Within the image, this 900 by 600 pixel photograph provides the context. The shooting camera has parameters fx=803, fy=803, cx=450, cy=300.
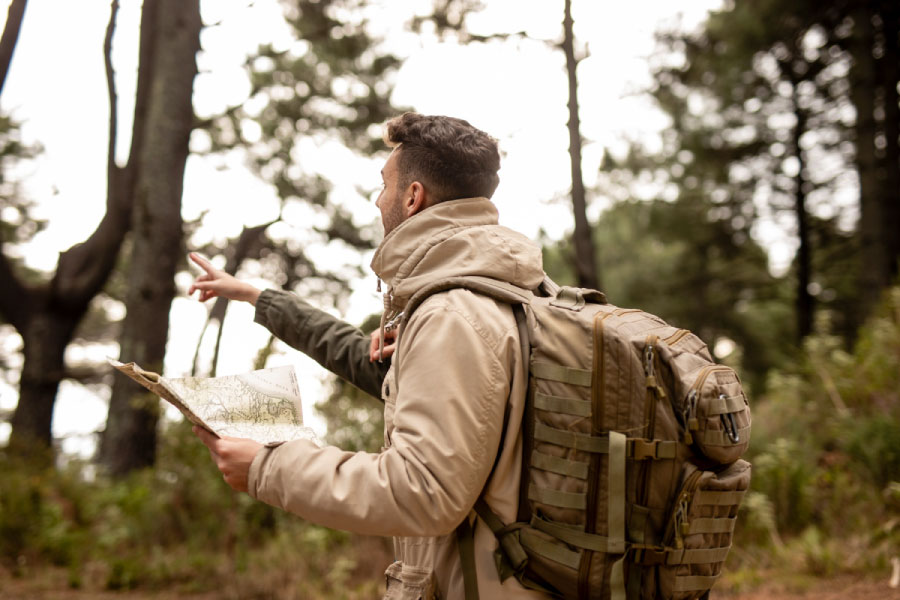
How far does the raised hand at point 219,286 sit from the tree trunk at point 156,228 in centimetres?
554

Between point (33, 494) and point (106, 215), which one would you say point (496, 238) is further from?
point (106, 215)

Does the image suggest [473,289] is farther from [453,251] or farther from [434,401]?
[434,401]

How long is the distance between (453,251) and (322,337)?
3.58ft

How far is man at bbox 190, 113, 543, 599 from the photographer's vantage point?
176cm

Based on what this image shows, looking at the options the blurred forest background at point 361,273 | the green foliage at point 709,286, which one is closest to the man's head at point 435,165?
the blurred forest background at point 361,273

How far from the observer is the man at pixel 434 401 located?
69.1 inches

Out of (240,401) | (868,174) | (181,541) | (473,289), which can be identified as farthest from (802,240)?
(240,401)

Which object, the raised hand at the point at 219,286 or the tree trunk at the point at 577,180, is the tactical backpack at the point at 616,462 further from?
the tree trunk at the point at 577,180

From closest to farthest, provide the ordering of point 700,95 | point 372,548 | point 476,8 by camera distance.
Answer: point 372,548 < point 476,8 < point 700,95

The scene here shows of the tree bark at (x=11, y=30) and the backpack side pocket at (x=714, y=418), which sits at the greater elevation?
the tree bark at (x=11, y=30)

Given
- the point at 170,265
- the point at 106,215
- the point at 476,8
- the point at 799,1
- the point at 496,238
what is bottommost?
the point at 496,238

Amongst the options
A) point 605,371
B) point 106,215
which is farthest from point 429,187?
point 106,215

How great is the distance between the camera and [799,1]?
13172 mm

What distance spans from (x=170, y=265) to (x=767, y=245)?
46.0 ft
